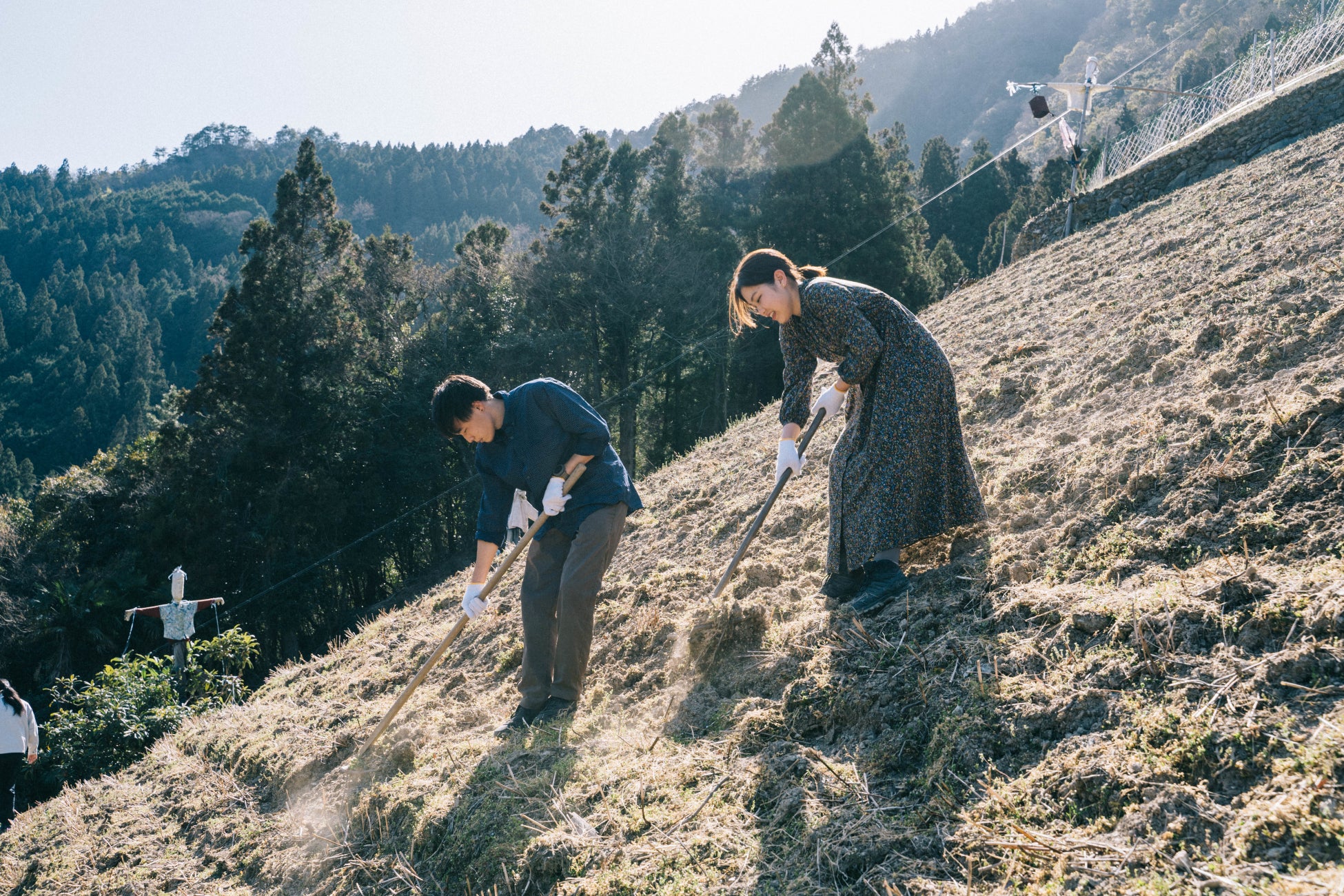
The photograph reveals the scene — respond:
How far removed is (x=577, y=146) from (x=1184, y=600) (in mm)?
25264

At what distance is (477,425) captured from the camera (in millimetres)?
3561

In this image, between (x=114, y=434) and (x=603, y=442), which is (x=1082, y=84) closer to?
(x=603, y=442)

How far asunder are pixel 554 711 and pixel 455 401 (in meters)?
1.48

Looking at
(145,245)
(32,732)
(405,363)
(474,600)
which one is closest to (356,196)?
(145,245)

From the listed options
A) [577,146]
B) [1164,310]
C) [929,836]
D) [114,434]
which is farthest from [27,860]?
[114,434]

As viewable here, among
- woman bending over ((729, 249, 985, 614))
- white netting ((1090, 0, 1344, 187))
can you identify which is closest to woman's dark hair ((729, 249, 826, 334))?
woman bending over ((729, 249, 985, 614))

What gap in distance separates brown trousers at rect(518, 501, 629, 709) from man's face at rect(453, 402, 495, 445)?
1.77 feet

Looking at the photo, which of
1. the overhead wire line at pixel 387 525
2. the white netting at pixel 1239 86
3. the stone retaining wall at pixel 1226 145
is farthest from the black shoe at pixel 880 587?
the overhead wire line at pixel 387 525

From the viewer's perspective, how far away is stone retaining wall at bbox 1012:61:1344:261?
30.1ft

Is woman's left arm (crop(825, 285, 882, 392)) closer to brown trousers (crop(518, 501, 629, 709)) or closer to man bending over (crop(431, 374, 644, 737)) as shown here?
man bending over (crop(431, 374, 644, 737))

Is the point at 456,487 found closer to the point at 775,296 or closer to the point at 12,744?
the point at 12,744

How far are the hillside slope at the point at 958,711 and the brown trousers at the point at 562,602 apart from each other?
20 centimetres

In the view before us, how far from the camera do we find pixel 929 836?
6.94 feet

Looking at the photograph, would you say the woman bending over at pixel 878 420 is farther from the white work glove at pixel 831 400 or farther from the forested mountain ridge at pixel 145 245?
the forested mountain ridge at pixel 145 245
